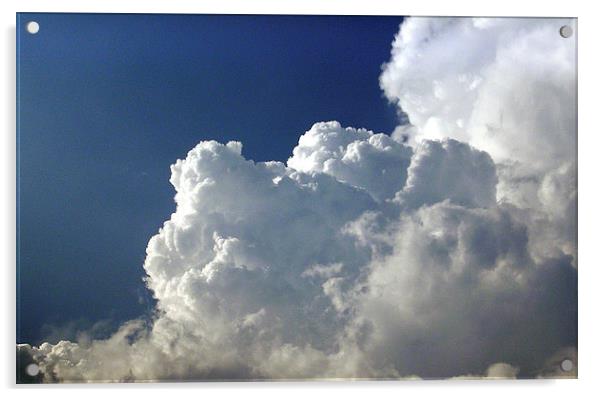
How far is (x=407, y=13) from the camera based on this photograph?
392cm

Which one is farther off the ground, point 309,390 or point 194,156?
point 194,156

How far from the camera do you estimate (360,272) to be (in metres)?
3.85

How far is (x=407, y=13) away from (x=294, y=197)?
1253 mm

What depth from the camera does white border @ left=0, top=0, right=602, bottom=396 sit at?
3.80 meters

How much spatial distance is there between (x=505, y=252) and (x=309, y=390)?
1370 millimetres

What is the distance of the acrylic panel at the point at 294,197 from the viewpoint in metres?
3.81

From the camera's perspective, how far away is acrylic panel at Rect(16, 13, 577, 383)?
12.5ft

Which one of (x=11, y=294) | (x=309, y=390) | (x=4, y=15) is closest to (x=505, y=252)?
(x=309, y=390)

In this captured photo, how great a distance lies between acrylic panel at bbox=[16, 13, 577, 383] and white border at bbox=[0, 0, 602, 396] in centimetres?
6

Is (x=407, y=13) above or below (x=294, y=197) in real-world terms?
above

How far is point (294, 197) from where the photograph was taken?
12.7 ft

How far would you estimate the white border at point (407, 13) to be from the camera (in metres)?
3.80

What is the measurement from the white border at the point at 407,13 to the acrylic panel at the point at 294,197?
0.06 meters
